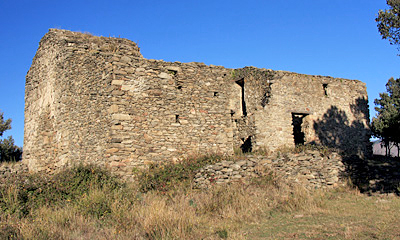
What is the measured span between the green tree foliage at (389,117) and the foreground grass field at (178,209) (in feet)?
54.5

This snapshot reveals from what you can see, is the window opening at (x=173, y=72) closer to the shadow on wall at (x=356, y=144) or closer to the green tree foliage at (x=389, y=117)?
the shadow on wall at (x=356, y=144)

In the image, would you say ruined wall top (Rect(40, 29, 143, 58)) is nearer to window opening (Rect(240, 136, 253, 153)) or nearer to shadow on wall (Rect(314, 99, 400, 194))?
window opening (Rect(240, 136, 253, 153))

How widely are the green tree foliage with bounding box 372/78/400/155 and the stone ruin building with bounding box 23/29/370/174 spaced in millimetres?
12987

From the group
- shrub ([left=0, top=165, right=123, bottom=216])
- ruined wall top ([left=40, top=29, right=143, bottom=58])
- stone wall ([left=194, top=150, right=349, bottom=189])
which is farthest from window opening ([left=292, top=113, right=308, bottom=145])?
shrub ([left=0, top=165, right=123, bottom=216])

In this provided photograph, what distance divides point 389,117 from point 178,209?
22564mm

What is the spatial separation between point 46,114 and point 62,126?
137 cm

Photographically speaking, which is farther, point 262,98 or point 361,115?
point 361,115

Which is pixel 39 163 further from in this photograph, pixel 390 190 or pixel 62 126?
pixel 390 190

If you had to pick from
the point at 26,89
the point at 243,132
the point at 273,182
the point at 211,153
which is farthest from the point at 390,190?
the point at 26,89

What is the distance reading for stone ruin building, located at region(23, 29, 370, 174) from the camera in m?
11.2

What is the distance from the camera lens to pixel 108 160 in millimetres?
10719

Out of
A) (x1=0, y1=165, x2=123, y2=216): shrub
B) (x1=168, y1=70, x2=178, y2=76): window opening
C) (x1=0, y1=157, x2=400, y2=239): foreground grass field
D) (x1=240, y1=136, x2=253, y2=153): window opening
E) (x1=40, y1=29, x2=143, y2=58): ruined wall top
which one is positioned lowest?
(x1=0, y1=157, x2=400, y2=239): foreground grass field

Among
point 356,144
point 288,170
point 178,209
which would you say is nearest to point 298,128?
point 356,144

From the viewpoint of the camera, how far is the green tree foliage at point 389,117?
24.5 meters
